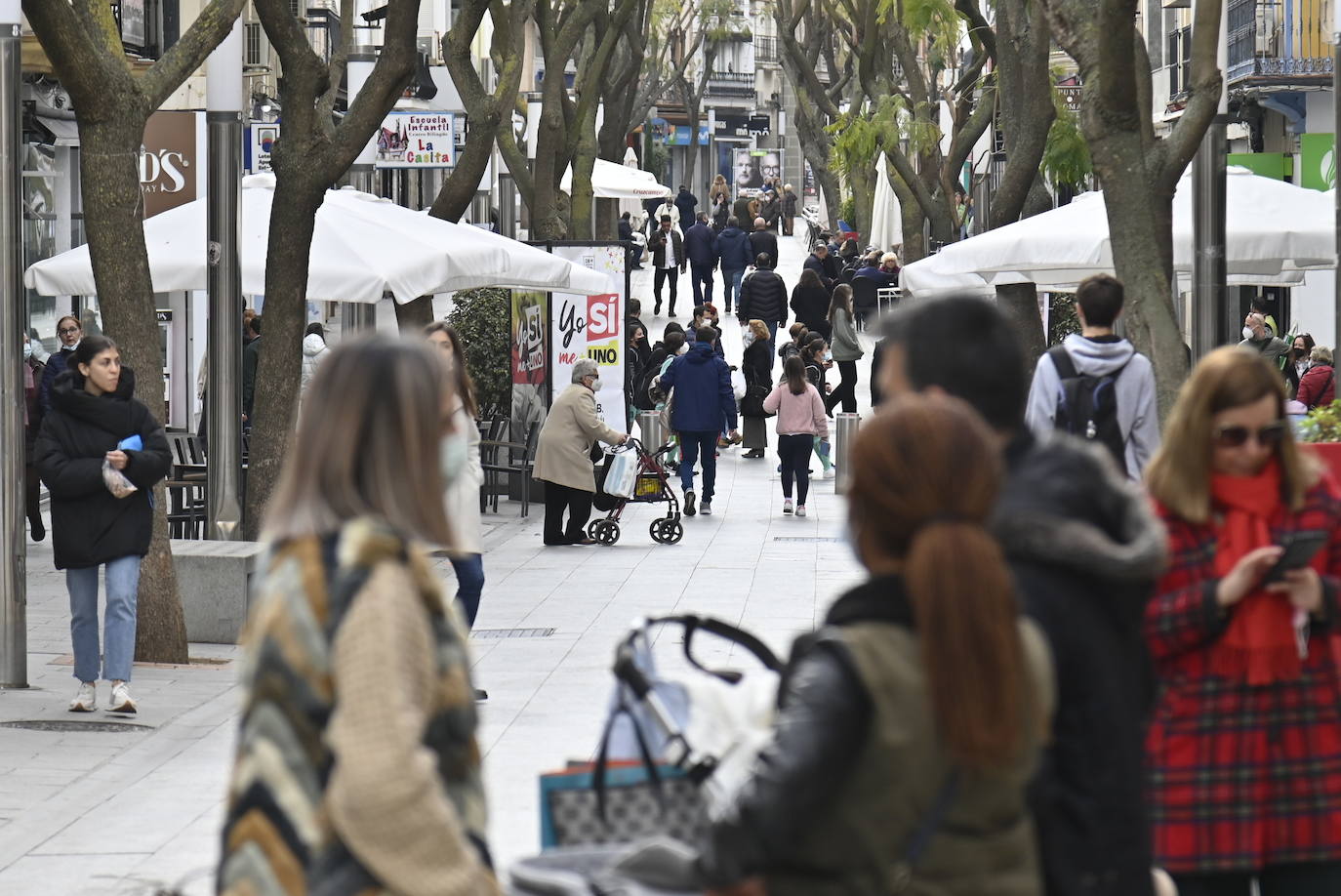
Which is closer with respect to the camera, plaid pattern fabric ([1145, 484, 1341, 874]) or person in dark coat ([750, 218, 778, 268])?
plaid pattern fabric ([1145, 484, 1341, 874])

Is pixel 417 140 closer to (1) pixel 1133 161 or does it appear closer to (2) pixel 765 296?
(2) pixel 765 296

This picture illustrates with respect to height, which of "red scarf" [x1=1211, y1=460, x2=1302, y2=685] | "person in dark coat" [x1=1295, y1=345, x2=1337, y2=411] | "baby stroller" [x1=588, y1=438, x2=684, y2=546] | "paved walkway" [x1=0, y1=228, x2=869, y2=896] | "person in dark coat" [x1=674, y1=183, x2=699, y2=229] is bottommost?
"paved walkway" [x1=0, y1=228, x2=869, y2=896]

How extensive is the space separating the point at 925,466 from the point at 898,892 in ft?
1.92

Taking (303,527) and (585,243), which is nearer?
(303,527)

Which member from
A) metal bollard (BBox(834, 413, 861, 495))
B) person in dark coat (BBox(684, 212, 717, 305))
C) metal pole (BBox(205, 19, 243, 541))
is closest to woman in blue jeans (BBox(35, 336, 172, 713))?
metal pole (BBox(205, 19, 243, 541))

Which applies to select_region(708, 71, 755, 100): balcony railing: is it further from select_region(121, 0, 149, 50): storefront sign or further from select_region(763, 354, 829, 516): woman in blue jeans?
select_region(763, 354, 829, 516): woman in blue jeans

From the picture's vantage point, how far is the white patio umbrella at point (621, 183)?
33.8 metres

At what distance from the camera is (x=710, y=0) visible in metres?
62.5

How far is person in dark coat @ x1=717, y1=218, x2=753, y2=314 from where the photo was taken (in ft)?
135

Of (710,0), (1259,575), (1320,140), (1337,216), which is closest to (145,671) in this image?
(1337,216)

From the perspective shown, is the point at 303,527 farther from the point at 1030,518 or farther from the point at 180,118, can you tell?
the point at 180,118

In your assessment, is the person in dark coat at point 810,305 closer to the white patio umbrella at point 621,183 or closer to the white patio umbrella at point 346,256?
the white patio umbrella at point 621,183

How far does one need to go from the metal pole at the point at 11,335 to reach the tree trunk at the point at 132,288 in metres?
0.45

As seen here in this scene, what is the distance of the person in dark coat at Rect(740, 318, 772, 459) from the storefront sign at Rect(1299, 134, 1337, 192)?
722 cm
